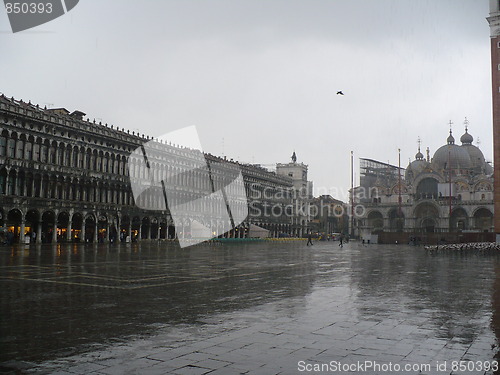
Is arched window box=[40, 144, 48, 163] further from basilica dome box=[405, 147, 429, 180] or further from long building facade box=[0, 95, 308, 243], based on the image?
basilica dome box=[405, 147, 429, 180]

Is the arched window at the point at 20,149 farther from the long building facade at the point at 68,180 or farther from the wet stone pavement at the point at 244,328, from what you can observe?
the wet stone pavement at the point at 244,328

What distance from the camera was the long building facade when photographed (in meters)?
48.5

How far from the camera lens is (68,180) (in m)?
55.0

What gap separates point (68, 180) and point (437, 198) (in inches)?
3003

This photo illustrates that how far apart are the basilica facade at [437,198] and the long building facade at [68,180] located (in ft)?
155

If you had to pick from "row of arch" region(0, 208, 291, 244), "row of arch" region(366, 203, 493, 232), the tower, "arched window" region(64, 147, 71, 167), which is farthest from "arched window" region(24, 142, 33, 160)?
"row of arch" region(366, 203, 493, 232)

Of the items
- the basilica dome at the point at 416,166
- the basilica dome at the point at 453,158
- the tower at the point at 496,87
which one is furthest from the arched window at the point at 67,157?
the basilica dome at the point at 453,158

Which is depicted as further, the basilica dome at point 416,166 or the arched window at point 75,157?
the basilica dome at point 416,166

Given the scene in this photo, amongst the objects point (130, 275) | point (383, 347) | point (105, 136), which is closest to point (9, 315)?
point (383, 347)

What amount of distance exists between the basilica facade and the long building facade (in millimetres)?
47098

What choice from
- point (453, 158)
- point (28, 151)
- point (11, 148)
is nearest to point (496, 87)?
point (28, 151)

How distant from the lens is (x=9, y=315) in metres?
8.71

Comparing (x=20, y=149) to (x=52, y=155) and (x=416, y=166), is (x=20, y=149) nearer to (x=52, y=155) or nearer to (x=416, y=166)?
(x=52, y=155)

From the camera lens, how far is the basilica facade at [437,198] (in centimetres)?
9631
